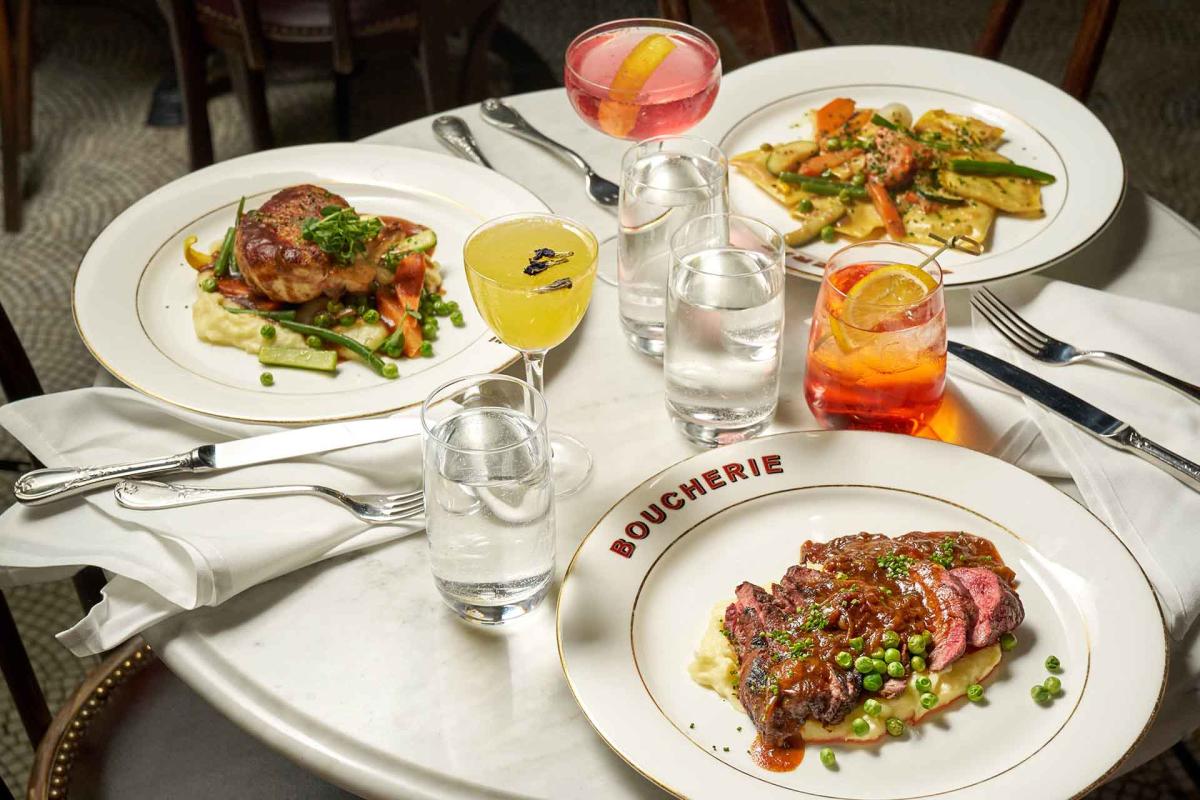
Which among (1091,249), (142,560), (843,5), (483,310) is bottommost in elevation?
(843,5)

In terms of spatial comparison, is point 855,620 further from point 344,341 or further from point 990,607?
point 344,341

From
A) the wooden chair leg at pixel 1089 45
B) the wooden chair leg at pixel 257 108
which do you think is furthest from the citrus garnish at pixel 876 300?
the wooden chair leg at pixel 257 108

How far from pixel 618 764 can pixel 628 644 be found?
0.13 metres

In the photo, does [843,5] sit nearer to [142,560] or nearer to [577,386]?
[577,386]

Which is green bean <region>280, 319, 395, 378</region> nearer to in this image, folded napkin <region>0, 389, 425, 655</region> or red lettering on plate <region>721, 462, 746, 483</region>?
folded napkin <region>0, 389, 425, 655</region>

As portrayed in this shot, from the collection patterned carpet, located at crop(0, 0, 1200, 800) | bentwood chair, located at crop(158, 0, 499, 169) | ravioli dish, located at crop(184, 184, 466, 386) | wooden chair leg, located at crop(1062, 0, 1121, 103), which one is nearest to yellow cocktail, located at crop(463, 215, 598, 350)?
ravioli dish, located at crop(184, 184, 466, 386)

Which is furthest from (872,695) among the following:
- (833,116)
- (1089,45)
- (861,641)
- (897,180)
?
(1089,45)

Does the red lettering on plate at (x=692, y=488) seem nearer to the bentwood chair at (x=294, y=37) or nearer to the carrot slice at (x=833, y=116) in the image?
the carrot slice at (x=833, y=116)

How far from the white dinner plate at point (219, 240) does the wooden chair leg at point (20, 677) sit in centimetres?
48

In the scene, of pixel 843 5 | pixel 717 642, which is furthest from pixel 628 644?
pixel 843 5

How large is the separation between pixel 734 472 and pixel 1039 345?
0.55 metres

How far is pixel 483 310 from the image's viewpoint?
5.37 feet

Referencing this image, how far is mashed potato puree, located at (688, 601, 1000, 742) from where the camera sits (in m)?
1.25

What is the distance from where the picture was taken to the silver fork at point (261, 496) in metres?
1.55
